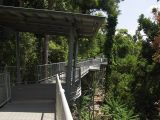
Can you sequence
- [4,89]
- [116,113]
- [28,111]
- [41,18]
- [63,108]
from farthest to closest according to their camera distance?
[116,113]
[41,18]
[4,89]
[28,111]
[63,108]

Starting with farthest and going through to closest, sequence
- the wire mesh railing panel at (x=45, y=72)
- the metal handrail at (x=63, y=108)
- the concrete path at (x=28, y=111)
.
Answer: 1. the wire mesh railing panel at (x=45, y=72)
2. the concrete path at (x=28, y=111)
3. the metal handrail at (x=63, y=108)

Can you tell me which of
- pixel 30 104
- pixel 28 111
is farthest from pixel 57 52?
pixel 28 111

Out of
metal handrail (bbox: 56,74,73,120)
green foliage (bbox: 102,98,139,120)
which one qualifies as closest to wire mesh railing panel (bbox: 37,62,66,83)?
green foliage (bbox: 102,98,139,120)

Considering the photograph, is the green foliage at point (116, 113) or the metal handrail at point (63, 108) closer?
the metal handrail at point (63, 108)

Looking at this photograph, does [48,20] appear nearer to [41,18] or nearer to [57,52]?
[41,18]

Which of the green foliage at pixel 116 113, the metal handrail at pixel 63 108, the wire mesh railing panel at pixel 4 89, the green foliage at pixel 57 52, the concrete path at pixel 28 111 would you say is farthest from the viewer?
the green foliage at pixel 57 52

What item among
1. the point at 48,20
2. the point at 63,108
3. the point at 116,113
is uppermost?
the point at 48,20

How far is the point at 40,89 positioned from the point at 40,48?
22635 mm

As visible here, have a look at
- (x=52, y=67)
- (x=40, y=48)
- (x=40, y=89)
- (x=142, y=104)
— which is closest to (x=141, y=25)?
(x=142, y=104)

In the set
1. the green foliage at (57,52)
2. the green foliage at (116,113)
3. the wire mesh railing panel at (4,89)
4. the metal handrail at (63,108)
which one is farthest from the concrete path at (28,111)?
the green foliage at (57,52)

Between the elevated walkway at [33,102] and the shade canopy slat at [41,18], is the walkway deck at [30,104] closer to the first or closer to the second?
the elevated walkway at [33,102]

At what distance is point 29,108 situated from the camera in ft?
50.2

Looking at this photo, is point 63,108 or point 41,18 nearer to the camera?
point 63,108

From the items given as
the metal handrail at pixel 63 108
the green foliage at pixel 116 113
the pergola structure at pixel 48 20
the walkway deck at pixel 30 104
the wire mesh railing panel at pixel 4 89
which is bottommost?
the green foliage at pixel 116 113
